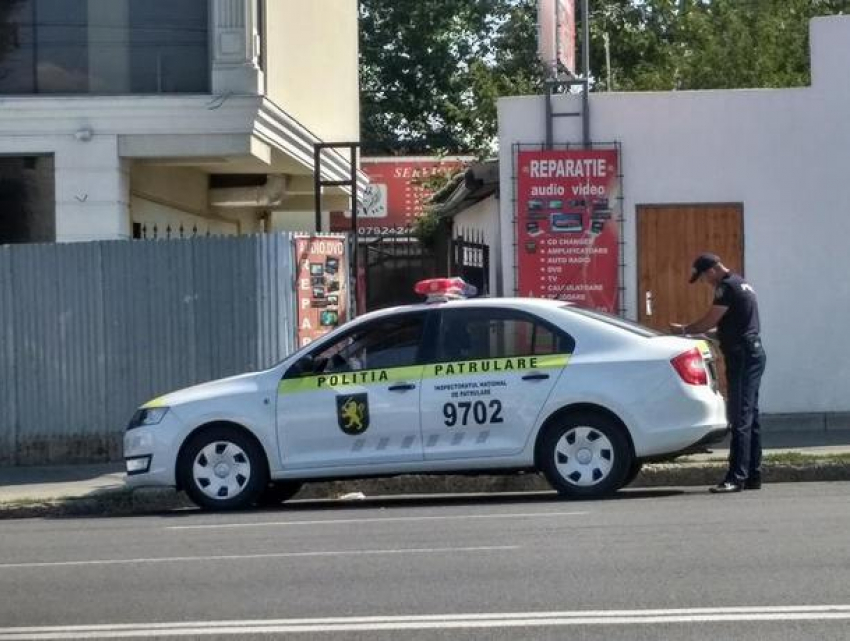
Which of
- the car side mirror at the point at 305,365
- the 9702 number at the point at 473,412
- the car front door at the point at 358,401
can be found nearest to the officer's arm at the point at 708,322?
the 9702 number at the point at 473,412

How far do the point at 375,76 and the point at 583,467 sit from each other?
1330 inches

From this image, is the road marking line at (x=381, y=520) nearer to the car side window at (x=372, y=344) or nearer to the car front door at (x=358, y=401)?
the car front door at (x=358, y=401)

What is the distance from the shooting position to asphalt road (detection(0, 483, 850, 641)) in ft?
26.0

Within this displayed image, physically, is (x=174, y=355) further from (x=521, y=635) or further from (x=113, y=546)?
(x=521, y=635)

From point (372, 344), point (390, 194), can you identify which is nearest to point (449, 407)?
point (372, 344)

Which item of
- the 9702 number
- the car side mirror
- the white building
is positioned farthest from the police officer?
the white building

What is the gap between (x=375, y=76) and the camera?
149ft

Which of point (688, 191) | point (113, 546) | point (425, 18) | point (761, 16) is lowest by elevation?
point (113, 546)

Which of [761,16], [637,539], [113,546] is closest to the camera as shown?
[637,539]

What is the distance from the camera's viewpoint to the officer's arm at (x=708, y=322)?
13.3 meters

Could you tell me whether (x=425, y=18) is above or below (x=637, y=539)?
above

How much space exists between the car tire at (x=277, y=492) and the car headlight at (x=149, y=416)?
1037mm

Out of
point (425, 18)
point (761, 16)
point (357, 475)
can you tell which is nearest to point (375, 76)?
point (425, 18)

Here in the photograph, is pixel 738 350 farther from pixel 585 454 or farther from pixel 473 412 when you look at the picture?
pixel 473 412
